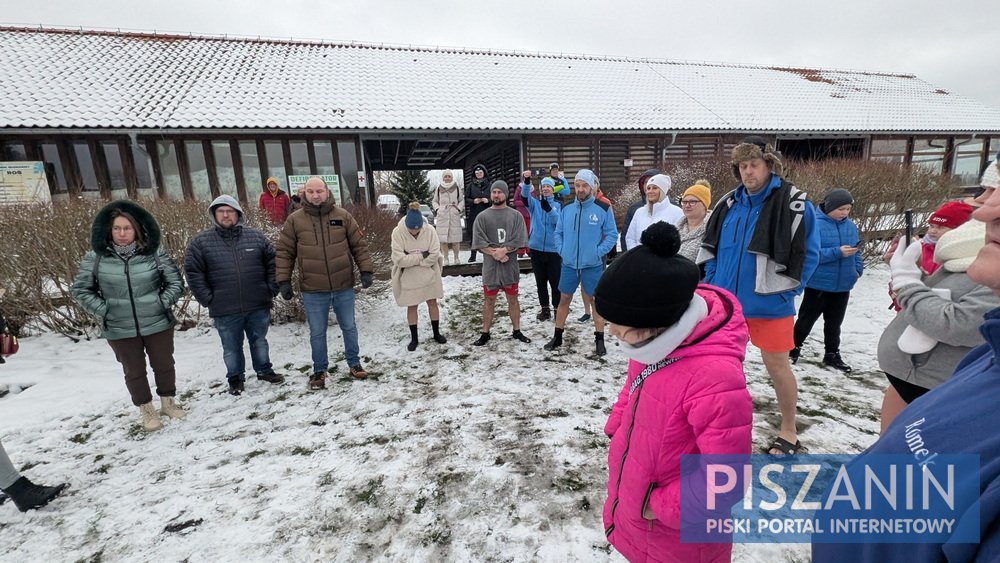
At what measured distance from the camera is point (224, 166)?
1055 cm

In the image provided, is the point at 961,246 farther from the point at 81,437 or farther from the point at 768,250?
the point at 81,437

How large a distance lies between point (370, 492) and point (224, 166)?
1096 centimetres

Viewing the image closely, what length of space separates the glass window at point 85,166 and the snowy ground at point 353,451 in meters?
7.01

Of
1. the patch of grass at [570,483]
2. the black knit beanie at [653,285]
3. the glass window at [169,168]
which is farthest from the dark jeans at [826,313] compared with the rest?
the glass window at [169,168]

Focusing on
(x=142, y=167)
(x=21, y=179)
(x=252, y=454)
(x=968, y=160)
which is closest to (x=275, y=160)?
(x=142, y=167)

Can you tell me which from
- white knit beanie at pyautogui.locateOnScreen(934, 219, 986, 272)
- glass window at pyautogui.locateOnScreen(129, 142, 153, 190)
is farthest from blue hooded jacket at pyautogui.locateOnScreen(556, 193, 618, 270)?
glass window at pyautogui.locateOnScreen(129, 142, 153, 190)

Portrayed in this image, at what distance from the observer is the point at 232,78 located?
11.9 meters

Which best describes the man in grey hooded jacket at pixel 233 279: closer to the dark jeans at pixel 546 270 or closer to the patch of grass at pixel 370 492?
the patch of grass at pixel 370 492

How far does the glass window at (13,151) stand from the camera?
9.22 metres

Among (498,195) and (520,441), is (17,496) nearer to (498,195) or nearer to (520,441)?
(520,441)

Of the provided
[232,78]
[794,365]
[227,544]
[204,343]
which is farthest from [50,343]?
[232,78]

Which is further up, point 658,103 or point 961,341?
point 658,103

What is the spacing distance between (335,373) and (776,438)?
3.88 meters

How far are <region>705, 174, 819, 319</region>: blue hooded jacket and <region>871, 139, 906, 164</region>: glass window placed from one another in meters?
17.9
